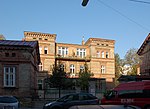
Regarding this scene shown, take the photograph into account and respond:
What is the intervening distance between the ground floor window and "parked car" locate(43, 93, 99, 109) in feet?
27.3

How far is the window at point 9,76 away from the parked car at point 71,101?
8.34 m

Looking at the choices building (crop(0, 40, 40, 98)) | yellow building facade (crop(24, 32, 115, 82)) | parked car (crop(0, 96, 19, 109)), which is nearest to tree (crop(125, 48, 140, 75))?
yellow building facade (crop(24, 32, 115, 82))

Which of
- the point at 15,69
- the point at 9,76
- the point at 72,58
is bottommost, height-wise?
the point at 9,76

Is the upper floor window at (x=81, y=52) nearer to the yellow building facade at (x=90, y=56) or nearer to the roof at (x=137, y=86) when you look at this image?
the yellow building facade at (x=90, y=56)

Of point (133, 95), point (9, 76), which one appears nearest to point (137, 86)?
point (133, 95)

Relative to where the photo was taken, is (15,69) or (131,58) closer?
(15,69)

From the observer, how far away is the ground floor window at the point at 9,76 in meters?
30.1

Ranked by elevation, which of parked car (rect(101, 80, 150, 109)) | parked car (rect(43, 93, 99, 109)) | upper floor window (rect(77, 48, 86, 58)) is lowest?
parked car (rect(43, 93, 99, 109))

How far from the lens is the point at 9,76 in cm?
3022

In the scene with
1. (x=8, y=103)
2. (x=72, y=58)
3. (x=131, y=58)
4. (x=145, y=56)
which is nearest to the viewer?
(x=8, y=103)

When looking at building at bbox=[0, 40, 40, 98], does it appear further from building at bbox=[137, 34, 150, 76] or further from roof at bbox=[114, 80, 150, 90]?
building at bbox=[137, 34, 150, 76]

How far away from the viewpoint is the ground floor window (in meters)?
30.1

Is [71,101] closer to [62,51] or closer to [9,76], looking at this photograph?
[9,76]

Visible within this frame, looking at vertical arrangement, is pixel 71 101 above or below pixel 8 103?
below
